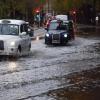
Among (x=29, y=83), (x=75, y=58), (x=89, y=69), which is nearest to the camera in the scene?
(x=29, y=83)

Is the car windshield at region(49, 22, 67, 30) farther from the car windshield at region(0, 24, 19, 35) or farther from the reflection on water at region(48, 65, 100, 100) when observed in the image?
the reflection on water at region(48, 65, 100, 100)

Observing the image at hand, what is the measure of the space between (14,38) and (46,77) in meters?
8.05

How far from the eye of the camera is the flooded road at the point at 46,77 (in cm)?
1250

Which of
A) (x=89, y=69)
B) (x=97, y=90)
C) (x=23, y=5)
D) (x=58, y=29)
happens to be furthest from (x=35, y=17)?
(x=97, y=90)

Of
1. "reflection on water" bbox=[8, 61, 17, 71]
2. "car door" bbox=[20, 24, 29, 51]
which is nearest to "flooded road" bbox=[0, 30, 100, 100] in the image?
"reflection on water" bbox=[8, 61, 17, 71]

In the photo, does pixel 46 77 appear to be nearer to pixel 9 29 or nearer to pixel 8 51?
pixel 8 51

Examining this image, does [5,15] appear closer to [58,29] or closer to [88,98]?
[58,29]

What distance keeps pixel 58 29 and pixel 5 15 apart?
23528mm

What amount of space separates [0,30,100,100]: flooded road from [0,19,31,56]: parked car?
0.64 metres

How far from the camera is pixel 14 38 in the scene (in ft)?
78.2

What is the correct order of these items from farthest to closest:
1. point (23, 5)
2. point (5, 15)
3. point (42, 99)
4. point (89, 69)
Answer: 1. point (23, 5)
2. point (5, 15)
3. point (89, 69)
4. point (42, 99)

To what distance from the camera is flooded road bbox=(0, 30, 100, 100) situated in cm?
1250

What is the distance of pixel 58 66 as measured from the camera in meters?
19.7

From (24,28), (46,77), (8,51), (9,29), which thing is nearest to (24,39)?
(9,29)
